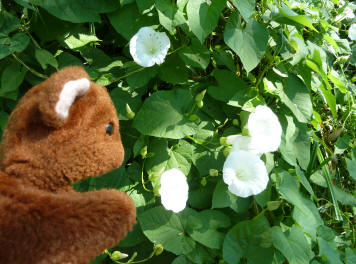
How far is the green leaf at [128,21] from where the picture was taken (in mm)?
900

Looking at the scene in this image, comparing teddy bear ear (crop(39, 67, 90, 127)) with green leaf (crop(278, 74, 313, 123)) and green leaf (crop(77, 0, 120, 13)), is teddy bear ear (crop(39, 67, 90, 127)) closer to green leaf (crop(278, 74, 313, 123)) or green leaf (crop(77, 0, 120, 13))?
green leaf (crop(77, 0, 120, 13))

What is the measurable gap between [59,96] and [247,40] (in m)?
0.58

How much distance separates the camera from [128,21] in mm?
900

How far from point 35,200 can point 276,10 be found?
0.80 meters

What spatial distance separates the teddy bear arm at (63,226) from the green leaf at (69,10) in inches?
20.3

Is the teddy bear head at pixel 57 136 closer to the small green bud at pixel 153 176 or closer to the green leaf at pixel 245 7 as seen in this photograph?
the small green bud at pixel 153 176

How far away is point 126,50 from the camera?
3.22 feet

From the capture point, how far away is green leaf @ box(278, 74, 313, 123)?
1.03 metres

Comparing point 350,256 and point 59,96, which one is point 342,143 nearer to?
point 350,256

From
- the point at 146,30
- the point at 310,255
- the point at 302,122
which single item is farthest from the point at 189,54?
the point at 310,255

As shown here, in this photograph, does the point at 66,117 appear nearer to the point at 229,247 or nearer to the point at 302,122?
the point at 229,247

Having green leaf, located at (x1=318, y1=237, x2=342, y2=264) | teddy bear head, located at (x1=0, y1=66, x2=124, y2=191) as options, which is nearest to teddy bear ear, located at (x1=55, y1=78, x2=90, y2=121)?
teddy bear head, located at (x1=0, y1=66, x2=124, y2=191)

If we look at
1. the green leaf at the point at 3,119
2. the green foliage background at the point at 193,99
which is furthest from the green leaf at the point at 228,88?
the green leaf at the point at 3,119

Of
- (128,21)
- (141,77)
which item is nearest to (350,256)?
(141,77)
